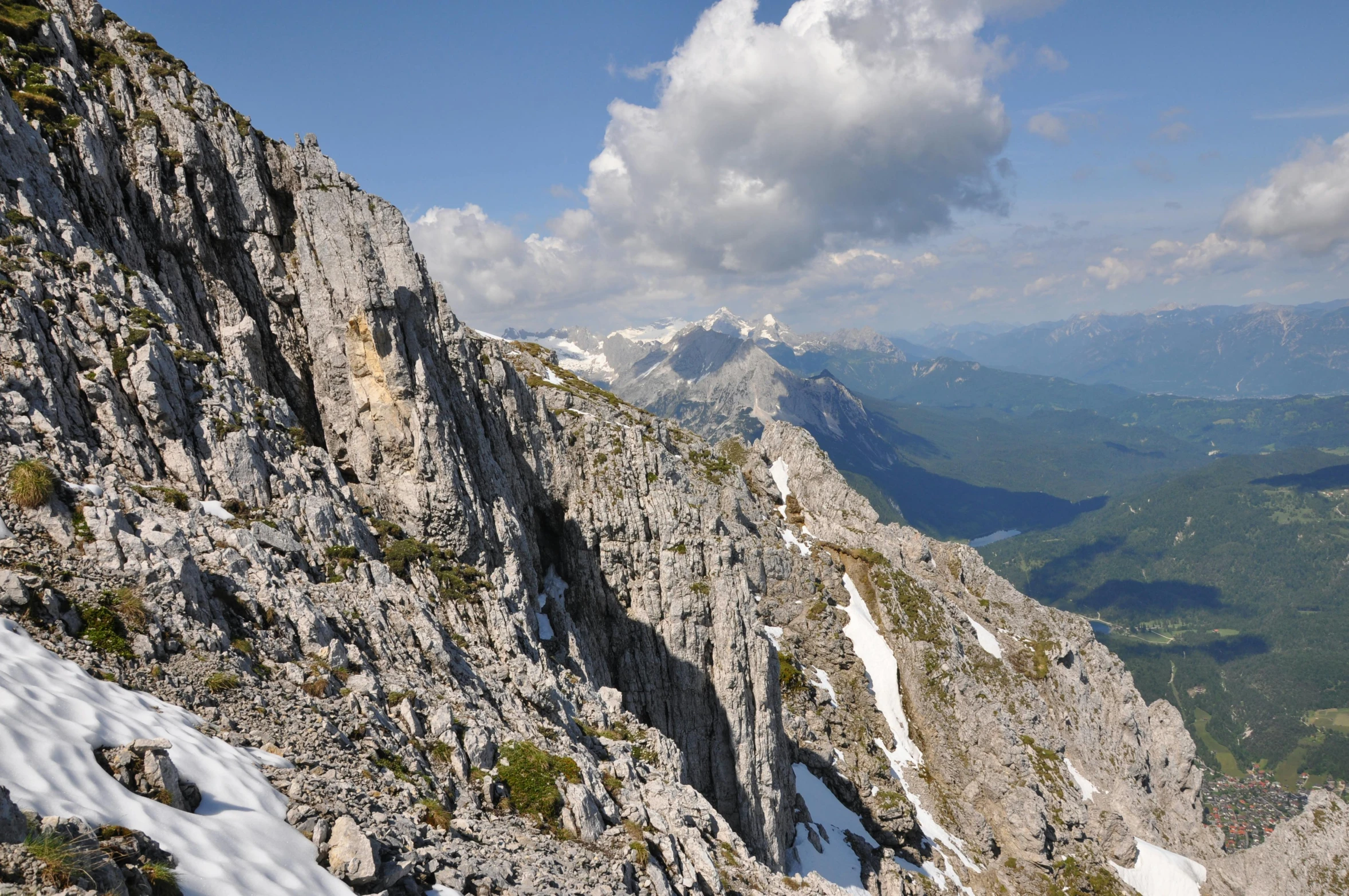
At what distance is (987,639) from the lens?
81.0 meters

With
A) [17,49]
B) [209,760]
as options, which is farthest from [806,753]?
[17,49]

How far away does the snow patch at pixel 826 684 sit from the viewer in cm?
6255

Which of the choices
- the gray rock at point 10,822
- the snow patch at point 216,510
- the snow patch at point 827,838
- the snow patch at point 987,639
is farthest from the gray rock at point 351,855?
the snow patch at point 987,639

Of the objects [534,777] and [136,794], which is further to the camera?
[534,777]

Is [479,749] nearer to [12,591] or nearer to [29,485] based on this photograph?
[12,591]

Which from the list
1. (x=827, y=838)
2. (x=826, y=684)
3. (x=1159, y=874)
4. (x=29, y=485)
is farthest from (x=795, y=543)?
(x=29, y=485)

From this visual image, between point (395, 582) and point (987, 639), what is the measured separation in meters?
79.2

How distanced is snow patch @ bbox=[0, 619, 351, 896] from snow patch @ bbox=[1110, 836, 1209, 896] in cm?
8048

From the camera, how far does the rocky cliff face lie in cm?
1380

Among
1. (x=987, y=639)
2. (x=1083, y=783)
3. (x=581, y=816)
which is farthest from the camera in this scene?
(x=987, y=639)

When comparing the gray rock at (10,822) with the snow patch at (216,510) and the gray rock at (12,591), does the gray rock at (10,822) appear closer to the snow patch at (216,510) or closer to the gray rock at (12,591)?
the gray rock at (12,591)

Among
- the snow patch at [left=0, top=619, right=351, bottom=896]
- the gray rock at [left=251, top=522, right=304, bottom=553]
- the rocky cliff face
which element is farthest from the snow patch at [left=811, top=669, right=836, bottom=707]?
the snow patch at [left=0, top=619, right=351, bottom=896]

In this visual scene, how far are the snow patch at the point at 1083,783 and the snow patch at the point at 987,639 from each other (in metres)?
12.6

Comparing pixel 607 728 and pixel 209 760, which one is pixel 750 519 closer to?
pixel 607 728
